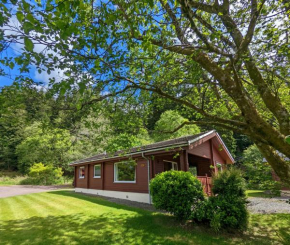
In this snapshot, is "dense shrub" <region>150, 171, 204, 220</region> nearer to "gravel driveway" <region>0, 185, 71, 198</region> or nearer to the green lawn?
the green lawn

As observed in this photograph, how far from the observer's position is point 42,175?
25.8 meters

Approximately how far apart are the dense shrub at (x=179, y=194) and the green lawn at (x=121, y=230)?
513mm

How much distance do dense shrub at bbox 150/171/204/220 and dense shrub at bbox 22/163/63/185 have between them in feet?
77.4

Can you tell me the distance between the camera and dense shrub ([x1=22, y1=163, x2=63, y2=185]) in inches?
1005

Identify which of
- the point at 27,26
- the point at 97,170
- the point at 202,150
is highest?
the point at 27,26

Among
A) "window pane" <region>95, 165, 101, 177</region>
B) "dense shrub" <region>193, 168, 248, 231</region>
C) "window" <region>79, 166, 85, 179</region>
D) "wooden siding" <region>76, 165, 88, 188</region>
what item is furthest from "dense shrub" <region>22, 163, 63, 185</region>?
"dense shrub" <region>193, 168, 248, 231</region>

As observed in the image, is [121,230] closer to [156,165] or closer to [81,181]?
[156,165]

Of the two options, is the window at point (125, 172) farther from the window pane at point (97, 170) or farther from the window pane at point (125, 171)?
the window pane at point (97, 170)

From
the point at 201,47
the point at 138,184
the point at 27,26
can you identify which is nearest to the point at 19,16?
→ the point at 27,26

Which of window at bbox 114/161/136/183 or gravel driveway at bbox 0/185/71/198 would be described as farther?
gravel driveway at bbox 0/185/71/198

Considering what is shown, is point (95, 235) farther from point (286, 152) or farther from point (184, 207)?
point (286, 152)

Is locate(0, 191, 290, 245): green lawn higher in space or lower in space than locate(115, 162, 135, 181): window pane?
lower

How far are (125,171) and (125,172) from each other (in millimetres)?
65

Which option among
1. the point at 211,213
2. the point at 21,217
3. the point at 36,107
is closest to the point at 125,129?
the point at 36,107
